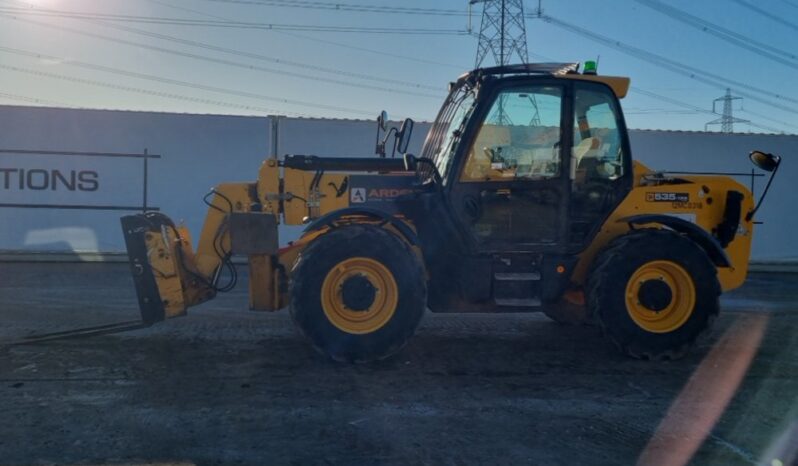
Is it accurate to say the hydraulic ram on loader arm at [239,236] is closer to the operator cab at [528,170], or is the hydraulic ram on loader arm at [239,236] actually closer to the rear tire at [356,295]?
the rear tire at [356,295]

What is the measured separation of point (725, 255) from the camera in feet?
20.4

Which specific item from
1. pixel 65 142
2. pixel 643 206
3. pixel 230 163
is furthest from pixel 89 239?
pixel 643 206

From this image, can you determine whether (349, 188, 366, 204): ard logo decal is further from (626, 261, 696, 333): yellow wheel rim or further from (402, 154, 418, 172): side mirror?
(626, 261, 696, 333): yellow wheel rim

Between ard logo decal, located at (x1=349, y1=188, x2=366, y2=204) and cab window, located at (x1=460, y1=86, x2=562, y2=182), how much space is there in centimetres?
91

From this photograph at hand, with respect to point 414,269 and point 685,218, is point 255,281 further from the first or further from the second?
point 685,218

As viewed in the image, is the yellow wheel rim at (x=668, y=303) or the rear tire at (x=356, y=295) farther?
the yellow wheel rim at (x=668, y=303)

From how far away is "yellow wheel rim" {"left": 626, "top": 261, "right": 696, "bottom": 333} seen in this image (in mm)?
6027

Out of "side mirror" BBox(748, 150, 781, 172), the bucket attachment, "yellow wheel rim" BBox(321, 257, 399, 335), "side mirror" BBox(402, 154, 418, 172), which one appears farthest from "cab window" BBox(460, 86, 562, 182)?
the bucket attachment

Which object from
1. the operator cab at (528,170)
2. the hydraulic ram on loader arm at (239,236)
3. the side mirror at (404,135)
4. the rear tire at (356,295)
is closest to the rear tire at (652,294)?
the operator cab at (528,170)

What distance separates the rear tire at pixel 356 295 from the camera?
224 inches

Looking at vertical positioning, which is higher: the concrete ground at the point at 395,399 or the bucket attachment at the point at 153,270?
the bucket attachment at the point at 153,270

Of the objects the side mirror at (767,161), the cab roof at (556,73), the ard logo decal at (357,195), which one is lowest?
the ard logo decal at (357,195)

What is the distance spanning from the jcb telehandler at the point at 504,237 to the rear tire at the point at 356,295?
1 cm

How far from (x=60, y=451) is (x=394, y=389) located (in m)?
2.24
